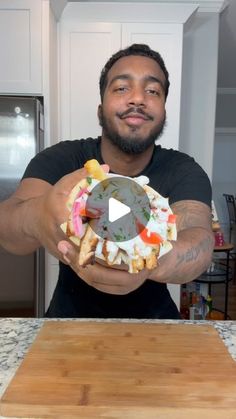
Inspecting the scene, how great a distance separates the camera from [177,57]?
87.8 inches

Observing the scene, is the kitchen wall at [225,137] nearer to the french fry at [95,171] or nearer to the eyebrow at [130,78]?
the eyebrow at [130,78]

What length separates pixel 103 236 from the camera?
1.70 feet

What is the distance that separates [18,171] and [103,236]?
57.9 inches

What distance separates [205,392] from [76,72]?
1.96 m

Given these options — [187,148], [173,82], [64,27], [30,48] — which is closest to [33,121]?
[30,48]

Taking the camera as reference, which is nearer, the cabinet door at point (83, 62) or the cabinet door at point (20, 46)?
the cabinet door at point (20, 46)

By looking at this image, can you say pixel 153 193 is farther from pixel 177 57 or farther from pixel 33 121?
pixel 177 57

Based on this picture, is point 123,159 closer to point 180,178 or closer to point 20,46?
point 180,178

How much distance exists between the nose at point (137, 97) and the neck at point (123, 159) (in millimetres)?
136

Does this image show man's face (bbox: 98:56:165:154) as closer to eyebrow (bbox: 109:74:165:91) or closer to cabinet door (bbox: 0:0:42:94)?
eyebrow (bbox: 109:74:165:91)

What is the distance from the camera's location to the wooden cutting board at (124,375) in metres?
0.58

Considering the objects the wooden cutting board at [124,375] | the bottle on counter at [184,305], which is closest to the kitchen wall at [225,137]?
the bottle on counter at [184,305]

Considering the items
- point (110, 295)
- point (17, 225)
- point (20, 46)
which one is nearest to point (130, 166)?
point (110, 295)
